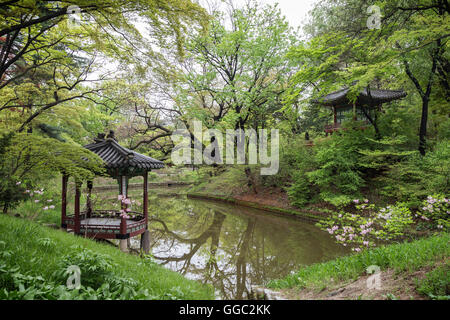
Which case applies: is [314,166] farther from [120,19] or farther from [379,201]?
[120,19]

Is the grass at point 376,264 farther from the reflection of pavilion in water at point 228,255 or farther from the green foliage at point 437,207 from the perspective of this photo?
the reflection of pavilion in water at point 228,255

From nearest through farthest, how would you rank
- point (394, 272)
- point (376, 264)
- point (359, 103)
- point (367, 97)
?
point (394, 272), point (376, 264), point (367, 97), point (359, 103)

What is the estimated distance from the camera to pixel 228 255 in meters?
6.92

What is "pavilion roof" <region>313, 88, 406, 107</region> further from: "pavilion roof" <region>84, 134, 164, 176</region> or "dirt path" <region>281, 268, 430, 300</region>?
"dirt path" <region>281, 268, 430, 300</region>

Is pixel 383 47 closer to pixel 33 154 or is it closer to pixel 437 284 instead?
pixel 437 284

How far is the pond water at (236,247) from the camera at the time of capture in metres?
5.52

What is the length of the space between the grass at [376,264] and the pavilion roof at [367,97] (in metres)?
9.48

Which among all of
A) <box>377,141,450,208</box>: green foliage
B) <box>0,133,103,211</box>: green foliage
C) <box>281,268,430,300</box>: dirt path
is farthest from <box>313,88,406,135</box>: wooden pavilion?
<box>0,133,103,211</box>: green foliage

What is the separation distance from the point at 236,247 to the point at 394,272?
5053mm

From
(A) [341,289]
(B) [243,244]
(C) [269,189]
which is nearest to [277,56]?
(C) [269,189]

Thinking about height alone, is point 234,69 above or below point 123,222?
above

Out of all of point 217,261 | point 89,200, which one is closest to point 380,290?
point 217,261

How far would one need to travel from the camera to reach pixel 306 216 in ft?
36.7
